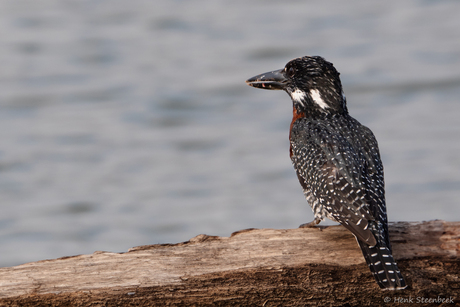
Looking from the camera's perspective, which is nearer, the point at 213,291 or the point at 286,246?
the point at 213,291

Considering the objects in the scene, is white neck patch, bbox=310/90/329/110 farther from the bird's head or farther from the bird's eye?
the bird's eye

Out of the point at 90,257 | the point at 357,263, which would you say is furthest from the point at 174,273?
the point at 357,263

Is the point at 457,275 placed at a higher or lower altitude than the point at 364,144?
lower

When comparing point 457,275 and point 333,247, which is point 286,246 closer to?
point 333,247

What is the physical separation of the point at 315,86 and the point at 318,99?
0.16 meters

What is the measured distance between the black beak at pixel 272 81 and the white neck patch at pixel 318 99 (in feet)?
1.54

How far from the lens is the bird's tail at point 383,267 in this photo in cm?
409

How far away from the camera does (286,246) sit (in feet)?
15.4

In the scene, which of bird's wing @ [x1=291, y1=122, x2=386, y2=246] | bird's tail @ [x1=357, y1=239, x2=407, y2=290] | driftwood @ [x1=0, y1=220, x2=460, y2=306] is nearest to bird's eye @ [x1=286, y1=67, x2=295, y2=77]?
bird's wing @ [x1=291, y1=122, x2=386, y2=246]

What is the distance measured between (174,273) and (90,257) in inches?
31.5

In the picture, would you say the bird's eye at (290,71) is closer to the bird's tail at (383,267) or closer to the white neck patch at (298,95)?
the white neck patch at (298,95)

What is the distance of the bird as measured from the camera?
435 cm

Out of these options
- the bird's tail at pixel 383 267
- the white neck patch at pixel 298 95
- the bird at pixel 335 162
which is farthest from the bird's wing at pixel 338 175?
the white neck patch at pixel 298 95

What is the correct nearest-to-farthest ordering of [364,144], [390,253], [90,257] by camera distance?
[390,253], [90,257], [364,144]
